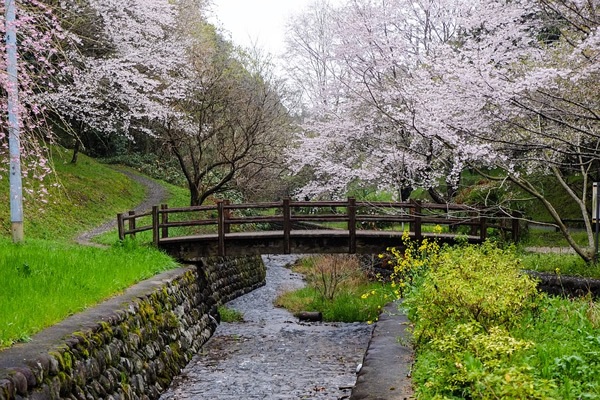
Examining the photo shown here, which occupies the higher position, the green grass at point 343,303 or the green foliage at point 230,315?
the green grass at point 343,303

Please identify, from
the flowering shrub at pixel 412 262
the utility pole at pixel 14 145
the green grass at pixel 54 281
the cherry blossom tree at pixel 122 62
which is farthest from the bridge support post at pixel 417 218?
the cherry blossom tree at pixel 122 62

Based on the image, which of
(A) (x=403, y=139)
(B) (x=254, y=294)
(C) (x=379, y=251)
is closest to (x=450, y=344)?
(C) (x=379, y=251)

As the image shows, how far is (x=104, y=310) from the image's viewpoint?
28.4 feet

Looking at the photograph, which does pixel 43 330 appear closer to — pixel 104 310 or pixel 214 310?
pixel 104 310

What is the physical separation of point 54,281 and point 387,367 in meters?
5.24

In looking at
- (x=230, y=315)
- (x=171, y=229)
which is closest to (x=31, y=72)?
(x=230, y=315)

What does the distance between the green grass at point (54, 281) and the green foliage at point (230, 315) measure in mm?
2972

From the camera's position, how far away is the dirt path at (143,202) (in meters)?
17.6

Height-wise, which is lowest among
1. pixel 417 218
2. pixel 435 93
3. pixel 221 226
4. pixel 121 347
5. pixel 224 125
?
Result: pixel 121 347

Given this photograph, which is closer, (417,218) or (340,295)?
(417,218)

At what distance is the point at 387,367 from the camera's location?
714 centimetres

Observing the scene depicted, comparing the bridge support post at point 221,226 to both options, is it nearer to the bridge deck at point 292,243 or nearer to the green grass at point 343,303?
the bridge deck at point 292,243

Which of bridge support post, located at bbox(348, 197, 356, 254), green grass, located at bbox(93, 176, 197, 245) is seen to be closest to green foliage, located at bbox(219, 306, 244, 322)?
green grass, located at bbox(93, 176, 197, 245)

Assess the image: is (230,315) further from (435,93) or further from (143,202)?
(143,202)
